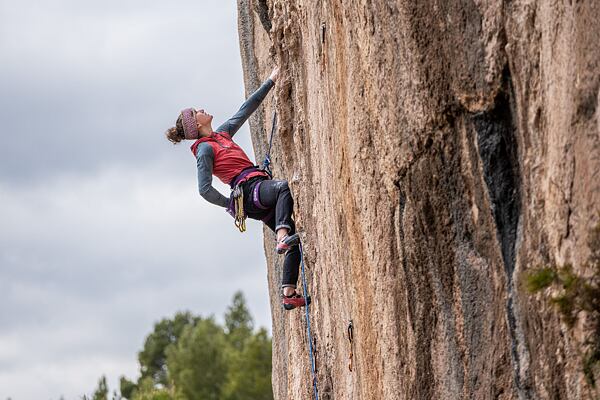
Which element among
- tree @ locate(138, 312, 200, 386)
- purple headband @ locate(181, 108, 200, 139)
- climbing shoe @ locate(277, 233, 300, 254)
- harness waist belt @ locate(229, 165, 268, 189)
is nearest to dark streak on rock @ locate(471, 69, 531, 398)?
climbing shoe @ locate(277, 233, 300, 254)

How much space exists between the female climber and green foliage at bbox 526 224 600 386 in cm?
592

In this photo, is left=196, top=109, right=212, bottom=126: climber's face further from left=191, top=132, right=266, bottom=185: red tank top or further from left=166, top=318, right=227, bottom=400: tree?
left=166, top=318, right=227, bottom=400: tree

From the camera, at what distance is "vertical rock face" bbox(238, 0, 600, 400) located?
6852 mm

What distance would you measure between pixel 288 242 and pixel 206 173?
3.60 feet

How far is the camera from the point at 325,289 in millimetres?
11844

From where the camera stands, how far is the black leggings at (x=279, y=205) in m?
12.6

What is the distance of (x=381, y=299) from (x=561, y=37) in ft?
11.0

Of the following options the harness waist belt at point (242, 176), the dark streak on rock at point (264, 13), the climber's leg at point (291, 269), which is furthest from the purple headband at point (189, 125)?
the dark streak on rock at point (264, 13)

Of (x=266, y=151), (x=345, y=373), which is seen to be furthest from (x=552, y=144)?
(x=266, y=151)

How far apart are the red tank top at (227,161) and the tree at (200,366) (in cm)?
4067

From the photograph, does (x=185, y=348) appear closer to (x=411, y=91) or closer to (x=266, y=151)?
(x=266, y=151)

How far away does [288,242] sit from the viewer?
12.5 meters

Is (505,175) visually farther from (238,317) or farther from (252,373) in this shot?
(238,317)

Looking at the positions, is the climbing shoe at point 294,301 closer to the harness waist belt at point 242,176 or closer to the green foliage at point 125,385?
the harness waist belt at point 242,176
